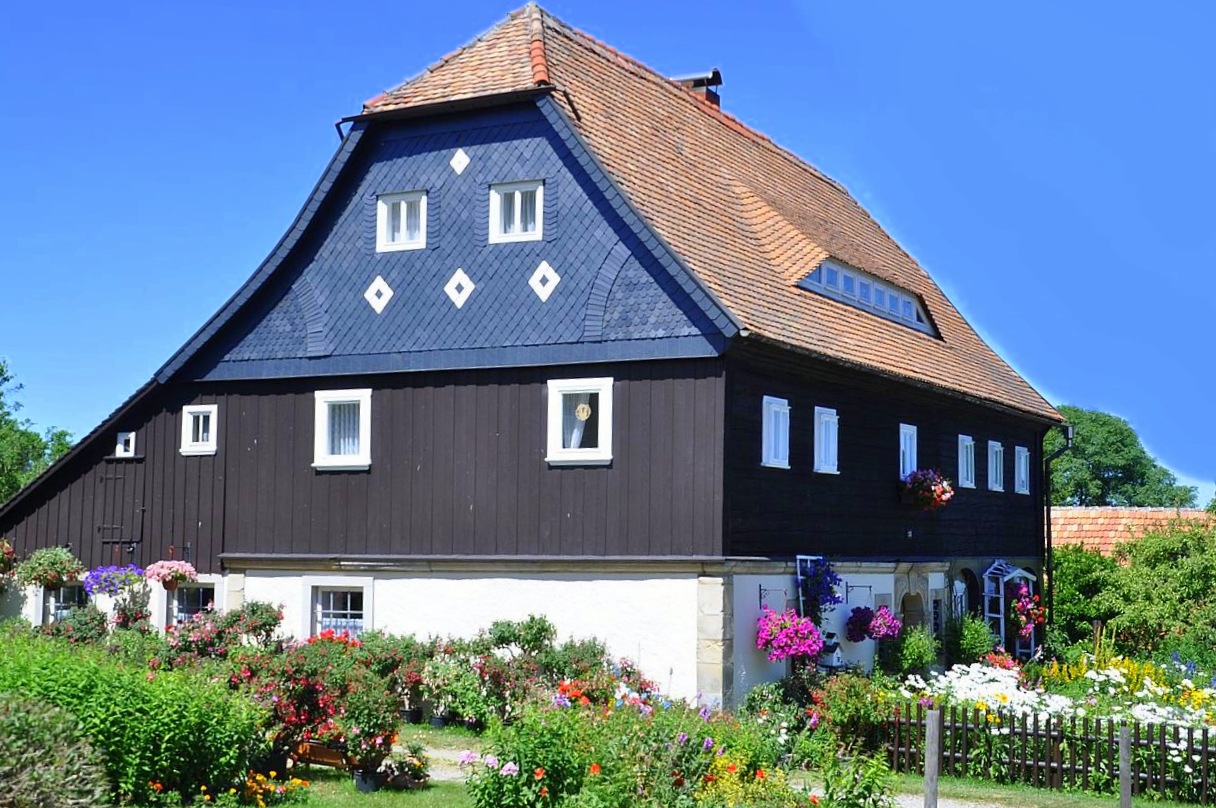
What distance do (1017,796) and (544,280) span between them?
9.57m

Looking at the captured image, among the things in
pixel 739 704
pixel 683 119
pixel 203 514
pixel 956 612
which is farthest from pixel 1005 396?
pixel 203 514

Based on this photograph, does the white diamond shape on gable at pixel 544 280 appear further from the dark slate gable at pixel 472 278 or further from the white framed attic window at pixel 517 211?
the white framed attic window at pixel 517 211

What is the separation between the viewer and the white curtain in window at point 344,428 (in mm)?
24641

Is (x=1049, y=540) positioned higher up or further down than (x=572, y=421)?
further down

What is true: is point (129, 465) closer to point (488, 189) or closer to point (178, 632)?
point (178, 632)

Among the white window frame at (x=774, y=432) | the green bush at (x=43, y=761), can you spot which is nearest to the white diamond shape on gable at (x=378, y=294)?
the white window frame at (x=774, y=432)

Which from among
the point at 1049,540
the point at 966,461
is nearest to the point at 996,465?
the point at 966,461

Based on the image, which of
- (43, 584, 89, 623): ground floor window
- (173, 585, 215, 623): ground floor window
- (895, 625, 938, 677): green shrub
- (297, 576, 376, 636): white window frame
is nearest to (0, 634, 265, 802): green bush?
(297, 576, 376, 636): white window frame

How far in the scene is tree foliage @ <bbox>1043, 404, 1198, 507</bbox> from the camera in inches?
3022

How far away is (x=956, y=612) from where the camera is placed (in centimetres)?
2952

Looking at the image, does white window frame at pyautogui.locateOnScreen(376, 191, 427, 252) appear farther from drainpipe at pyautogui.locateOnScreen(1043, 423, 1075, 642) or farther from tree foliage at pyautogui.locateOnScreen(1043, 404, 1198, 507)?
tree foliage at pyautogui.locateOnScreen(1043, 404, 1198, 507)

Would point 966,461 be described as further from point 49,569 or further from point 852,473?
point 49,569

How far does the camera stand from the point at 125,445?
1054 inches

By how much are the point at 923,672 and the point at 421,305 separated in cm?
1093
